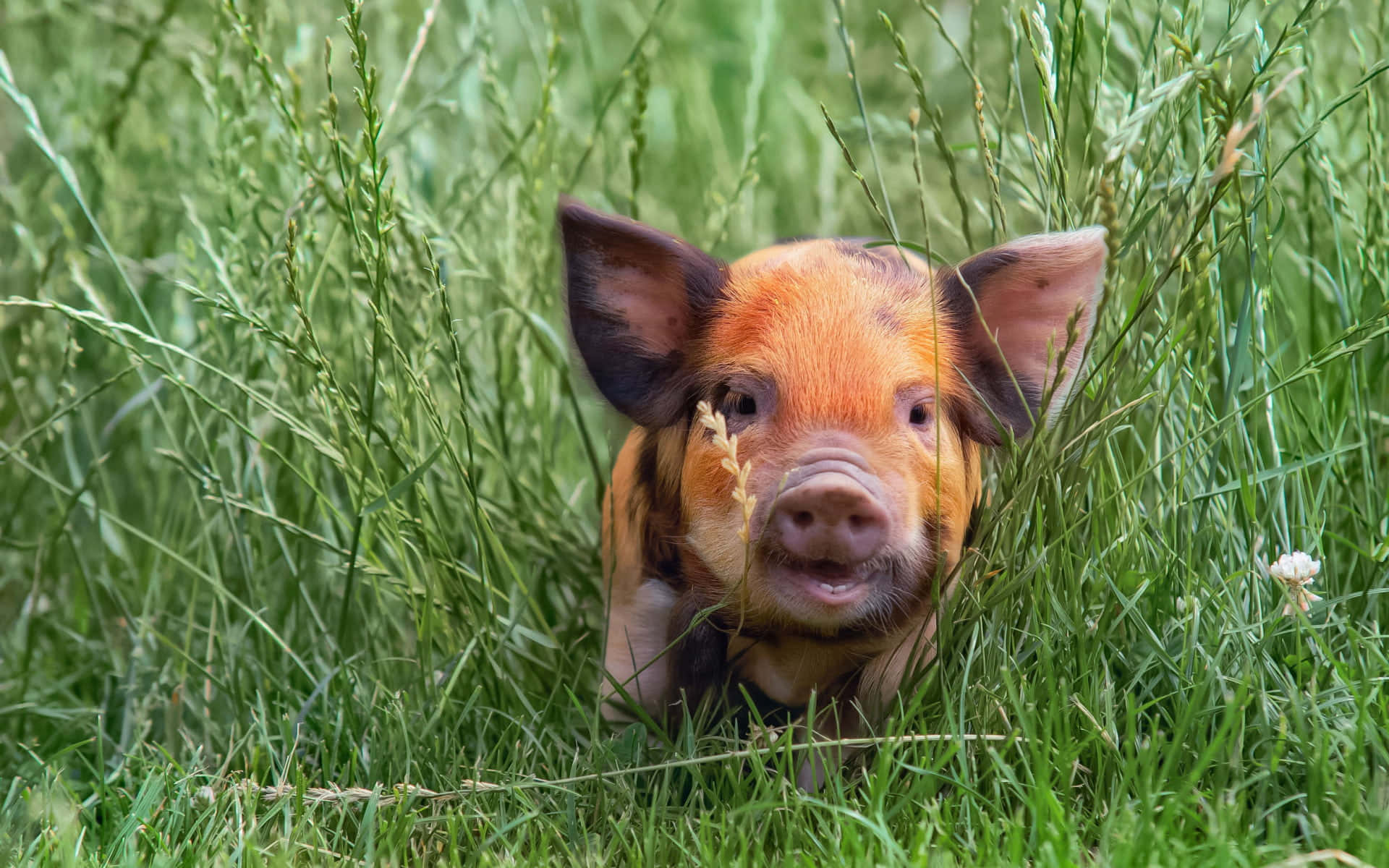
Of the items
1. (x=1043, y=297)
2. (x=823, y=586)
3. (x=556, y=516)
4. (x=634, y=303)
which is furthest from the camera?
(x=556, y=516)

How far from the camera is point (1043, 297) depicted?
237 centimetres

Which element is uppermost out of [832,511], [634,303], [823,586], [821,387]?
[634,303]

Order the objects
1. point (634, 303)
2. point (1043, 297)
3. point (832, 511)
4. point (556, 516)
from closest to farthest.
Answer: point (832, 511), point (1043, 297), point (634, 303), point (556, 516)

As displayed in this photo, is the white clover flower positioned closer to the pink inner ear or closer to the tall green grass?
the tall green grass

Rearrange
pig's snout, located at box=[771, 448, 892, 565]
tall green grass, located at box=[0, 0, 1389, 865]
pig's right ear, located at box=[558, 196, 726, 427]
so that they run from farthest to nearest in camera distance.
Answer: pig's right ear, located at box=[558, 196, 726, 427], tall green grass, located at box=[0, 0, 1389, 865], pig's snout, located at box=[771, 448, 892, 565]

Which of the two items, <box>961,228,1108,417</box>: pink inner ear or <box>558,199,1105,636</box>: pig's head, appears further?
<box>961,228,1108,417</box>: pink inner ear

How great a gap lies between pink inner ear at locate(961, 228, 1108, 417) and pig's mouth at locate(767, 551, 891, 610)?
50 centimetres

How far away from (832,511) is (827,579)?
0.21 meters

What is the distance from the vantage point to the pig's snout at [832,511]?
200cm

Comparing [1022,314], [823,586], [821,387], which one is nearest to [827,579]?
[823,586]

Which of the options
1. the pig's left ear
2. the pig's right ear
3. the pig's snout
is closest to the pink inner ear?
the pig's left ear

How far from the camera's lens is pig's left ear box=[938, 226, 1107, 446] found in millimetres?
2289

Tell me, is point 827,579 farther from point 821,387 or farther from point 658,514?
point 658,514

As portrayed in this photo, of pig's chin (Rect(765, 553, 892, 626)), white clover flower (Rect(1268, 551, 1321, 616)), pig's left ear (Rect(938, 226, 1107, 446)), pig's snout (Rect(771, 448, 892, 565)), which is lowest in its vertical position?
white clover flower (Rect(1268, 551, 1321, 616))
